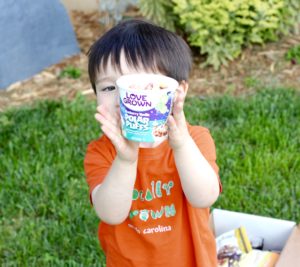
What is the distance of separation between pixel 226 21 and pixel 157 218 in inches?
119

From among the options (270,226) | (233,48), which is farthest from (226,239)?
(233,48)

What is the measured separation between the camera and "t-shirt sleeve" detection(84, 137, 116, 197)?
184 centimetres

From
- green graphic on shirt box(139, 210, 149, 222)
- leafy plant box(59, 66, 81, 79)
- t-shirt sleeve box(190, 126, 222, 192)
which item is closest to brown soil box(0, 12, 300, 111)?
leafy plant box(59, 66, 81, 79)

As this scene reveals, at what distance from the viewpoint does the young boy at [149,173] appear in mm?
1652

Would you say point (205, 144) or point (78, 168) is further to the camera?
point (78, 168)

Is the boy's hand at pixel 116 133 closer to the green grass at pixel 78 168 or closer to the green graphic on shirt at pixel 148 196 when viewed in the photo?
the green graphic on shirt at pixel 148 196

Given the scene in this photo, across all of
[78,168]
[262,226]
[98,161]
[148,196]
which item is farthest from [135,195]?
[78,168]

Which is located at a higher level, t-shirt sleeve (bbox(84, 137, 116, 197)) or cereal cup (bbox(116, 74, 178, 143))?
cereal cup (bbox(116, 74, 178, 143))

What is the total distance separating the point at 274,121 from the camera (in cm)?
387

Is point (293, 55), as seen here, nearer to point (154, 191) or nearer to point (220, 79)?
point (220, 79)

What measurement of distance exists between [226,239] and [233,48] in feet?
7.92

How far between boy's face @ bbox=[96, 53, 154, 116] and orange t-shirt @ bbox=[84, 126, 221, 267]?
189mm

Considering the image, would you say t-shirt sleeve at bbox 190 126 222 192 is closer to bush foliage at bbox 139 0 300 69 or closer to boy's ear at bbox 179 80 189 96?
boy's ear at bbox 179 80 189 96

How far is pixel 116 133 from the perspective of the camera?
1566 millimetres
